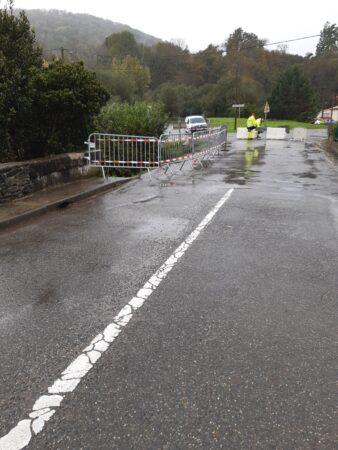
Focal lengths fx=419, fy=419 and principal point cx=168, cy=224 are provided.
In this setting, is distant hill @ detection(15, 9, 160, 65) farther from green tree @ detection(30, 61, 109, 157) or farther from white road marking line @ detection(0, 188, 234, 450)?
white road marking line @ detection(0, 188, 234, 450)

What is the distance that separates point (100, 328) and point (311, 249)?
3.33m

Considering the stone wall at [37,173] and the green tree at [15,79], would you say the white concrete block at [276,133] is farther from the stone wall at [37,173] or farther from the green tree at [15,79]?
the green tree at [15,79]

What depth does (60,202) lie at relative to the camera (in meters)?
8.36

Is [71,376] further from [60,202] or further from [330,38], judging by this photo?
[330,38]

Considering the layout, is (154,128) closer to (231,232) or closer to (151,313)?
(231,232)

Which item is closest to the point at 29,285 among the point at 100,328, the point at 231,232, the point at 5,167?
the point at 100,328

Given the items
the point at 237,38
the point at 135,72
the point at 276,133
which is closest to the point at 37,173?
the point at 276,133

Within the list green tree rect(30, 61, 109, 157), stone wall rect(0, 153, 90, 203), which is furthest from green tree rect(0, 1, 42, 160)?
stone wall rect(0, 153, 90, 203)

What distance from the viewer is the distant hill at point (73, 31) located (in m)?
73.8

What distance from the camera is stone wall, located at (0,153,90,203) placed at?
7.98 metres

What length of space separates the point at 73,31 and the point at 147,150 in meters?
87.1

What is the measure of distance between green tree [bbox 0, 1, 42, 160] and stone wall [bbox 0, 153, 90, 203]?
70cm

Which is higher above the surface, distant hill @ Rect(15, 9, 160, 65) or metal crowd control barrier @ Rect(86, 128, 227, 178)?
distant hill @ Rect(15, 9, 160, 65)

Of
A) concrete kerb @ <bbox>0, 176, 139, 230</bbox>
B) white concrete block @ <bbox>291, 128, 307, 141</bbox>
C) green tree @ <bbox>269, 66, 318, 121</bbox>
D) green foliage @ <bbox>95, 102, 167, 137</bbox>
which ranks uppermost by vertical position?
green tree @ <bbox>269, 66, 318, 121</bbox>
